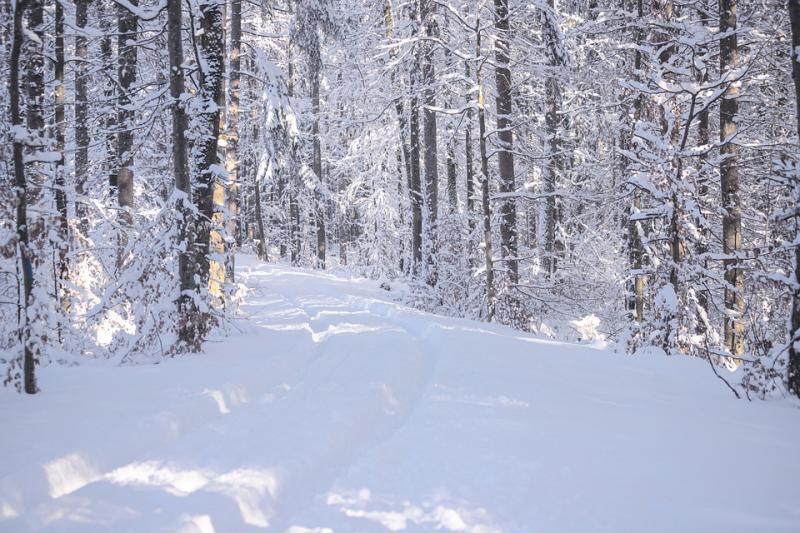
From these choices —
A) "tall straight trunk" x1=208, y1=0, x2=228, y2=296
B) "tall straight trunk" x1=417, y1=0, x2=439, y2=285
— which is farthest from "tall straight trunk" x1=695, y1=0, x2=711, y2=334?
"tall straight trunk" x1=208, y1=0, x2=228, y2=296

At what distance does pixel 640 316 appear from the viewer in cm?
1110

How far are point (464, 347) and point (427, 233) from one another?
8.77 metres

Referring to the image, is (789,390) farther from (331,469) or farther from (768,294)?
(768,294)

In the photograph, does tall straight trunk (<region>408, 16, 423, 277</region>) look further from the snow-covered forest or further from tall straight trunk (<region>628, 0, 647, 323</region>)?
tall straight trunk (<region>628, 0, 647, 323</region>)

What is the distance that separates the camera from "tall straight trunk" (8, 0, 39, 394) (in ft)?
16.4

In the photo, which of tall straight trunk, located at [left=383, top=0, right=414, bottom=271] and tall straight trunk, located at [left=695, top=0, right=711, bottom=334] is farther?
tall straight trunk, located at [left=383, top=0, right=414, bottom=271]

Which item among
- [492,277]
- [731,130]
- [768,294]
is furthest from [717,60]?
[492,277]

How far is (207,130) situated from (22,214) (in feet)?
11.8

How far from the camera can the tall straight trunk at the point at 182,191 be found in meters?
7.29

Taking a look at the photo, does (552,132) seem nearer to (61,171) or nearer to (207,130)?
(207,130)

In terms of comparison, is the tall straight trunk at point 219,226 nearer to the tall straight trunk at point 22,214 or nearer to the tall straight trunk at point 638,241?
the tall straight trunk at point 22,214

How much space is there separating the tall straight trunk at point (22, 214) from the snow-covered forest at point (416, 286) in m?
0.02

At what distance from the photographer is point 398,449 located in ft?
12.7

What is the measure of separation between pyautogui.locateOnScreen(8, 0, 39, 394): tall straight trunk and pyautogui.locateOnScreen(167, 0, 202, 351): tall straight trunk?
7.56 ft
